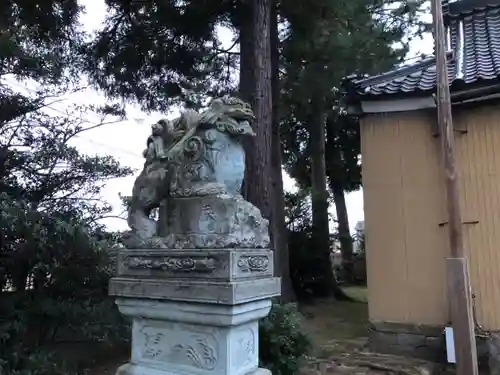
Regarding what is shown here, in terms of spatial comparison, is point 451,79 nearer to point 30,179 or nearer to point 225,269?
point 225,269

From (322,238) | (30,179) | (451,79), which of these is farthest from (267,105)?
(322,238)

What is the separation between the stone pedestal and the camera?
2.52 m

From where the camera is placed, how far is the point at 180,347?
2.71m

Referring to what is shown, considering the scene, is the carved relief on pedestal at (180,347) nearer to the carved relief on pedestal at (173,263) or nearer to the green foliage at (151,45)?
the carved relief on pedestal at (173,263)

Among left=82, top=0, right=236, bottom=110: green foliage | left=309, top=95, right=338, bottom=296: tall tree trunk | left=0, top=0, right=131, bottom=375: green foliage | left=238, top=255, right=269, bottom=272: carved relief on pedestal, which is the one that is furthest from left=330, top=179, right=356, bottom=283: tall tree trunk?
left=238, top=255, right=269, bottom=272: carved relief on pedestal

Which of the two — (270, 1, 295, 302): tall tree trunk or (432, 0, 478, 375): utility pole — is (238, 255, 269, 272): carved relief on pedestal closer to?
(432, 0, 478, 375): utility pole

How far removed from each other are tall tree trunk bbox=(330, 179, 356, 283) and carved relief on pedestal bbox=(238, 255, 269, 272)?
445 inches

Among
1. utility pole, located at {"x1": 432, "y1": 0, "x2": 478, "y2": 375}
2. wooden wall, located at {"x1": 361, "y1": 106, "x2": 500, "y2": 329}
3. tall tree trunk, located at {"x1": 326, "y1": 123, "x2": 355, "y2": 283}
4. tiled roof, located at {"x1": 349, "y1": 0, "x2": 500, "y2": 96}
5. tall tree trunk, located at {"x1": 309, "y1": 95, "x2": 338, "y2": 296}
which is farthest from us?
tall tree trunk, located at {"x1": 326, "y1": 123, "x2": 355, "y2": 283}

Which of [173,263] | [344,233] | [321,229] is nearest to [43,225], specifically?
[173,263]

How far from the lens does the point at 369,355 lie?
5738 millimetres

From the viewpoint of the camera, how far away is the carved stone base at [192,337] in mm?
2533

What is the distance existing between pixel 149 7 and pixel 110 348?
Result: 5173mm

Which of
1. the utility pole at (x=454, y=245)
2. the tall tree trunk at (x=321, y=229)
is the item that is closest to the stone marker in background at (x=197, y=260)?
the utility pole at (x=454, y=245)

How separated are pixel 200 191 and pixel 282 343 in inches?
92.4
